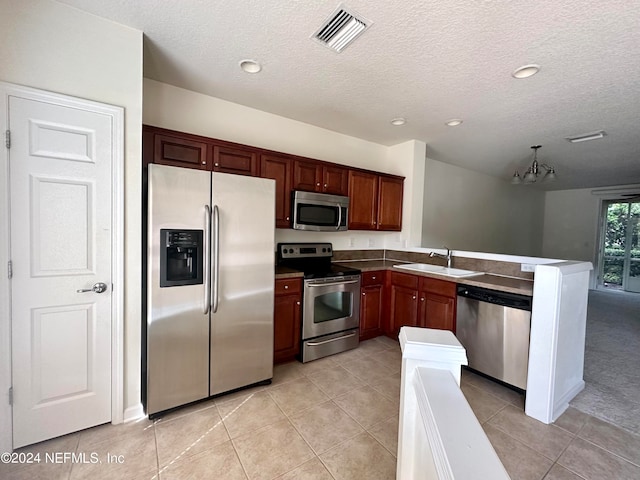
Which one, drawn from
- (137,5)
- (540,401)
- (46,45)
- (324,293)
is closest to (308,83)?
(137,5)

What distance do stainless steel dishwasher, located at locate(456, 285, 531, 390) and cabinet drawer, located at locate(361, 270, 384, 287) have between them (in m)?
0.97

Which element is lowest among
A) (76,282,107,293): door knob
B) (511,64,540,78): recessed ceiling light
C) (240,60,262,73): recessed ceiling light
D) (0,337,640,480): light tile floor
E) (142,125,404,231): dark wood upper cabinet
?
(0,337,640,480): light tile floor

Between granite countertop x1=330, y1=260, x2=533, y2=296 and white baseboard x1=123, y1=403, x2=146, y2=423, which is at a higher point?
granite countertop x1=330, y1=260, x2=533, y2=296

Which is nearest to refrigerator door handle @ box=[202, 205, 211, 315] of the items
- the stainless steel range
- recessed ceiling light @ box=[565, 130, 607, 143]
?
the stainless steel range

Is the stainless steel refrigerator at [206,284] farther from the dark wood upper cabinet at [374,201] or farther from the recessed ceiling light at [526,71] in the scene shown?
the recessed ceiling light at [526,71]

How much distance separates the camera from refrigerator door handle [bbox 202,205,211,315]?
2.03m

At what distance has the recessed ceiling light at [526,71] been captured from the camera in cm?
206

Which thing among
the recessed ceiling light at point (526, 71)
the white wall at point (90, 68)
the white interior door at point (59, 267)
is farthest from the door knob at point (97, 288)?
the recessed ceiling light at point (526, 71)

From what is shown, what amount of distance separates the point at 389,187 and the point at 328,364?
2431 mm

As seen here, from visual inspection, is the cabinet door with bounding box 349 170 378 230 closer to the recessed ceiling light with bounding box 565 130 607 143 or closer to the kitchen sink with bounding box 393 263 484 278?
the kitchen sink with bounding box 393 263 484 278

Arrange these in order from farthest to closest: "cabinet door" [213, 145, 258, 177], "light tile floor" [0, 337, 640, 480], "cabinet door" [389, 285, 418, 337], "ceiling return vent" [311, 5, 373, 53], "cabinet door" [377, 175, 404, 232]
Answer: "cabinet door" [377, 175, 404, 232] < "cabinet door" [389, 285, 418, 337] < "cabinet door" [213, 145, 258, 177] < "ceiling return vent" [311, 5, 373, 53] < "light tile floor" [0, 337, 640, 480]

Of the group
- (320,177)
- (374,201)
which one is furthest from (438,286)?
(320,177)

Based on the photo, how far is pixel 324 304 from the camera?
291 centimetres

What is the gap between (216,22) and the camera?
1750mm
